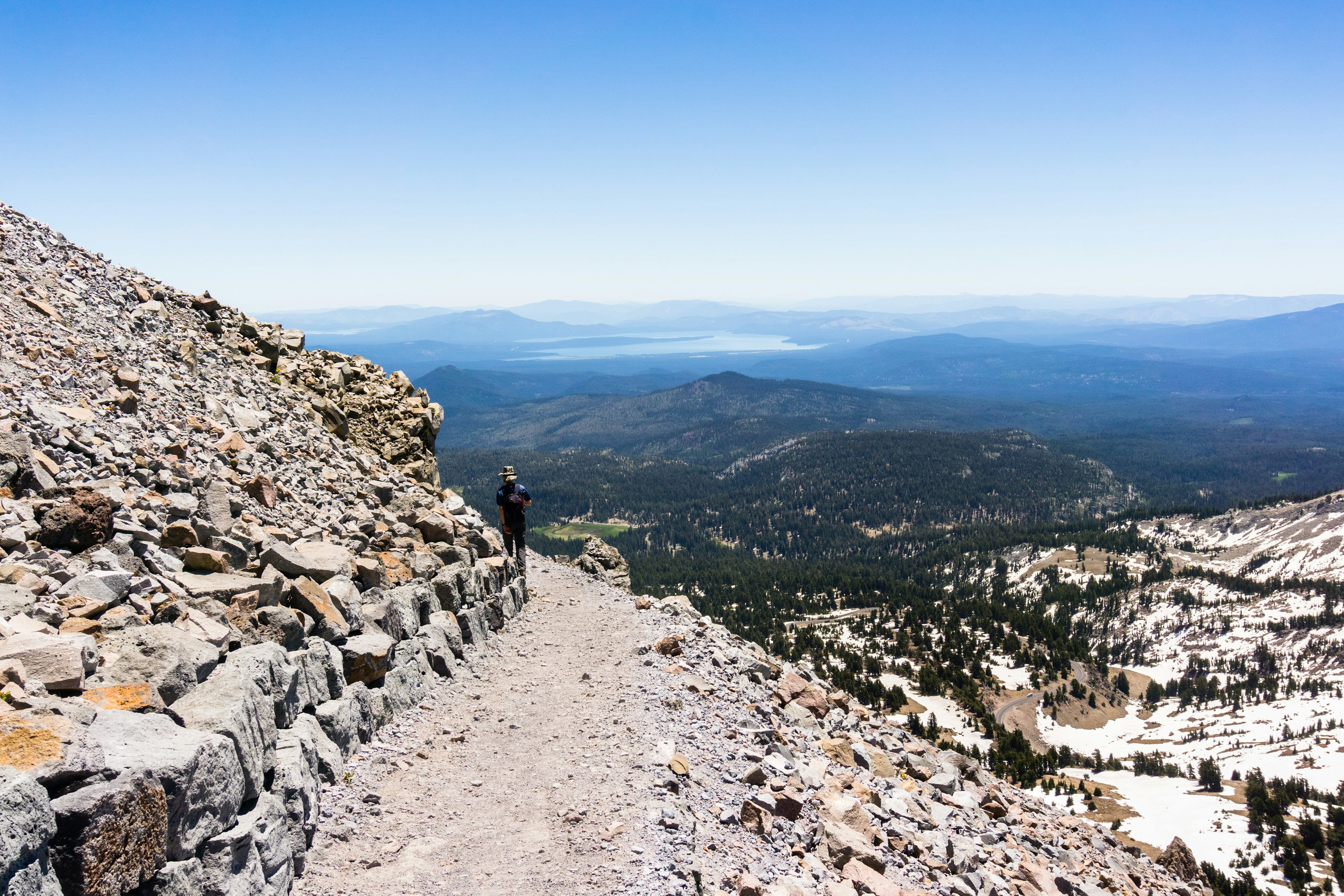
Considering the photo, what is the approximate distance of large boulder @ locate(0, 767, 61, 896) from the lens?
5.88m

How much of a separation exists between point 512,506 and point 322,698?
12.6 meters

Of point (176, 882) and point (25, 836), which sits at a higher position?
point (25, 836)

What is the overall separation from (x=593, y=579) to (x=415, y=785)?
20.2 m

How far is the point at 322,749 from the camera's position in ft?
38.6

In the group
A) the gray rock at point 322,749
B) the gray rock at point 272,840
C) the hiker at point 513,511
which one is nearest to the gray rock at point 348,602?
the gray rock at point 322,749

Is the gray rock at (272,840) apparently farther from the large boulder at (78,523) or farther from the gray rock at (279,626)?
the large boulder at (78,523)

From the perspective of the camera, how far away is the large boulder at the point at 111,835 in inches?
256

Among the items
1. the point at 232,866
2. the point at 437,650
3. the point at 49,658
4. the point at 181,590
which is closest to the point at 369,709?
the point at 437,650

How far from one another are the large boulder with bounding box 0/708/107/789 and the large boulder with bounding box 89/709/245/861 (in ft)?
0.81

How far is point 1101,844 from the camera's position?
26031 mm

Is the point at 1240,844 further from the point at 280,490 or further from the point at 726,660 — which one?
the point at 280,490

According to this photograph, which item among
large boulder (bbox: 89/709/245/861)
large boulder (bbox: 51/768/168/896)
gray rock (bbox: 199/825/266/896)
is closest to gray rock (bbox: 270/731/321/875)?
gray rock (bbox: 199/825/266/896)

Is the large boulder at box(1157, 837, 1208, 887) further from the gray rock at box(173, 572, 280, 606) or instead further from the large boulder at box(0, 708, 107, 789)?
the large boulder at box(0, 708, 107, 789)

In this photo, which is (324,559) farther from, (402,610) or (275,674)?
(275,674)
